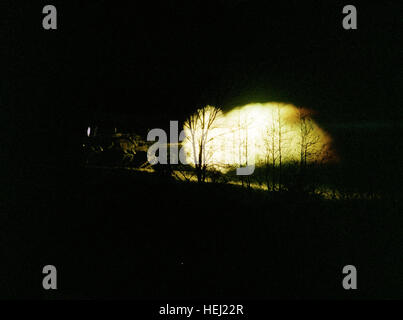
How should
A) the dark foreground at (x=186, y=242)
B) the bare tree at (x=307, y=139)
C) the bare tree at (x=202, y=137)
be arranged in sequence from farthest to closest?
the bare tree at (x=202, y=137), the bare tree at (x=307, y=139), the dark foreground at (x=186, y=242)

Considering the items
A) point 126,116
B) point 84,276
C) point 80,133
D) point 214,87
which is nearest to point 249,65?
point 214,87

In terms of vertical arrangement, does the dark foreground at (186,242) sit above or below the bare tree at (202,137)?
below

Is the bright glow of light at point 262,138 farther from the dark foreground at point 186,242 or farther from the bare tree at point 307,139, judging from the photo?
the dark foreground at point 186,242

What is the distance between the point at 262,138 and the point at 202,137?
2.98 ft

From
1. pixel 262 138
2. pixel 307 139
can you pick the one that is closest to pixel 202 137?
pixel 262 138

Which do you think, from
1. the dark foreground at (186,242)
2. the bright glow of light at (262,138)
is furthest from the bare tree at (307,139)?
the dark foreground at (186,242)

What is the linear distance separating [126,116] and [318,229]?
2.94 metres

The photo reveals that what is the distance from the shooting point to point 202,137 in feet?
10.0

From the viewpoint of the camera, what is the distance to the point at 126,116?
2.83 m

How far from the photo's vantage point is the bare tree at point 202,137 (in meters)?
3.00

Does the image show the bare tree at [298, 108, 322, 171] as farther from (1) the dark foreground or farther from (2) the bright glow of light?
(1) the dark foreground

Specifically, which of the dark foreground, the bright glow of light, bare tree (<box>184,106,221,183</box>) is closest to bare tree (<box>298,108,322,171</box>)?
the bright glow of light

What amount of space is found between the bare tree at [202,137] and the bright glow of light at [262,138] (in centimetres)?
2
